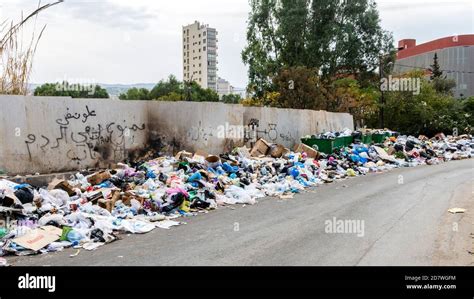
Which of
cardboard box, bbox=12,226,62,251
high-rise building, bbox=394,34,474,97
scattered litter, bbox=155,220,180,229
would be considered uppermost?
high-rise building, bbox=394,34,474,97

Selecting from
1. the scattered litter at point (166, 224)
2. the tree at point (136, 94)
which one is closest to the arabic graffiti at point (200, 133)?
the scattered litter at point (166, 224)

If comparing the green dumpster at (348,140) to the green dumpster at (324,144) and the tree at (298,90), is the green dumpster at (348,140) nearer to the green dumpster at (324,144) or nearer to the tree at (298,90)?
the green dumpster at (324,144)

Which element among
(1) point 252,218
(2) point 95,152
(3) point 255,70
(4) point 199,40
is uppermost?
(4) point 199,40

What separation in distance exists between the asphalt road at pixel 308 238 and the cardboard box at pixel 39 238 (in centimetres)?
32

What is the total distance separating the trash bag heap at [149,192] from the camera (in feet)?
21.3

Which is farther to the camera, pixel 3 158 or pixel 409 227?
pixel 3 158

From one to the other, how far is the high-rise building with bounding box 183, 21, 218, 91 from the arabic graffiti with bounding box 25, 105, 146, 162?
339 ft

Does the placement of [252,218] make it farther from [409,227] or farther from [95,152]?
[95,152]

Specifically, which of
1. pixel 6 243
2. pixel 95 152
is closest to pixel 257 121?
pixel 95 152

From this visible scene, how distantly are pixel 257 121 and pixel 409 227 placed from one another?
35.5 feet

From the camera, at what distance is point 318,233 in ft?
21.7

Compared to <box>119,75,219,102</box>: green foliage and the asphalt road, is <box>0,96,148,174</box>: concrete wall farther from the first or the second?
<box>119,75,219,102</box>: green foliage

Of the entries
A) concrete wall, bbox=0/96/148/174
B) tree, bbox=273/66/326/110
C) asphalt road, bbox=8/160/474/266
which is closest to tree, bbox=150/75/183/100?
tree, bbox=273/66/326/110

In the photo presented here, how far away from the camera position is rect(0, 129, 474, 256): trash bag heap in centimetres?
648
